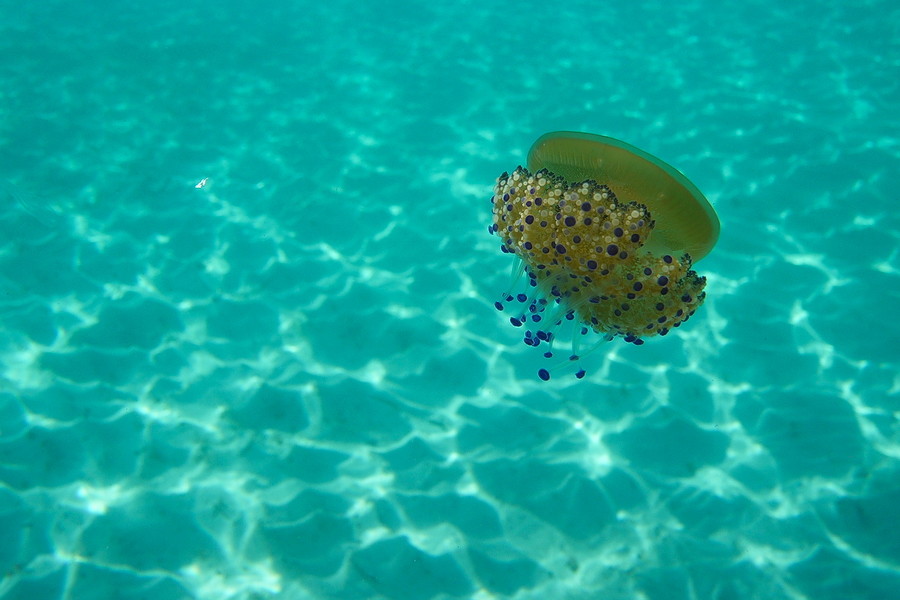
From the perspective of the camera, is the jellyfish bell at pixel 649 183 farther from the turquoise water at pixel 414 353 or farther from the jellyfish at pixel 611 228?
the turquoise water at pixel 414 353

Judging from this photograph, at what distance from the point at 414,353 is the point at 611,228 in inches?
124

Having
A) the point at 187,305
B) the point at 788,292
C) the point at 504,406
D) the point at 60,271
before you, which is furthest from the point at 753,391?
the point at 60,271

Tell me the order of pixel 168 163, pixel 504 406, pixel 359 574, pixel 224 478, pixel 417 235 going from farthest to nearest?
pixel 168 163, pixel 417 235, pixel 504 406, pixel 224 478, pixel 359 574

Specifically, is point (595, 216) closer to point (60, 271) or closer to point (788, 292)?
point (788, 292)

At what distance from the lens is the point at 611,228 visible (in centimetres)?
343

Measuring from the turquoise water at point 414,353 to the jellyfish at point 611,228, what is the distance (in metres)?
2.07

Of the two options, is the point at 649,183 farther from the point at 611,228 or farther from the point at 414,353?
the point at 414,353

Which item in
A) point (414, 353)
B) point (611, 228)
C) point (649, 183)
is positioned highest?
point (649, 183)

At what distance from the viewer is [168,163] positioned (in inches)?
332

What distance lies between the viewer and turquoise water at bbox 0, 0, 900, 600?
4883mm

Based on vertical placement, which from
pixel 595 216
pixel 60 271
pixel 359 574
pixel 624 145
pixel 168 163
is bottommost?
pixel 359 574

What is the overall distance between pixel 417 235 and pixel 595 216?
4.00 metres

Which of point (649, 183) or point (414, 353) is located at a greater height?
point (649, 183)

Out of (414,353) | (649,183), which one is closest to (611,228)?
(649,183)
